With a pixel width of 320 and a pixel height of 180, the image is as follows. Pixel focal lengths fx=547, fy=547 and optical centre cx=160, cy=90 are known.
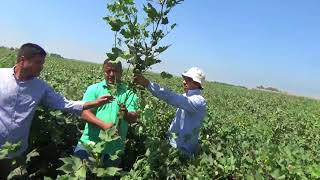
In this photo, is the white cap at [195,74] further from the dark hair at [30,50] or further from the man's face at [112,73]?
the dark hair at [30,50]

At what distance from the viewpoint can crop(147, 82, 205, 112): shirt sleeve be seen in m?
4.57

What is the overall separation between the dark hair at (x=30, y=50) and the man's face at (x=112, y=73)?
24.8 inches

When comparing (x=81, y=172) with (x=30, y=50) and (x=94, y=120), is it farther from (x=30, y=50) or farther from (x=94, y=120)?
(x=30, y=50)

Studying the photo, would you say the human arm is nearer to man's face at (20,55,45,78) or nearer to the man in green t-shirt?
the man in green t-shirt

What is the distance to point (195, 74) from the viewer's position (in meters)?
5.13

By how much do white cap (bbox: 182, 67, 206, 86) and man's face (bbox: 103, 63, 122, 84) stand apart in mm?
635

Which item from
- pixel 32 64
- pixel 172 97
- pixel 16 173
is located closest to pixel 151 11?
pixel 172 97

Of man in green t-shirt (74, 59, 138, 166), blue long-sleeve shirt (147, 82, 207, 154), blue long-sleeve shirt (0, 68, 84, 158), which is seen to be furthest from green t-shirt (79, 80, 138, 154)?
blue long-sleeve shirt (0, 68, 84, 158)

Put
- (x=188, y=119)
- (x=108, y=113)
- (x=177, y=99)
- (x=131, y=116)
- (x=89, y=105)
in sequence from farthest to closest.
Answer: (x=188, y=119)
(x=108, y=113)
(x=89, y=105)
(x=177, y=99)
(x=131, y=116)

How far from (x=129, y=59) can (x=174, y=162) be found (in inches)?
38.4

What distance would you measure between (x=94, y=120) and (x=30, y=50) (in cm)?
88

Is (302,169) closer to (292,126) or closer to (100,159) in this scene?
(100,159)

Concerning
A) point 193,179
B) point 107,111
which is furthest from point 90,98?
point 193,179

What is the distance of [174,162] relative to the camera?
461 cm
